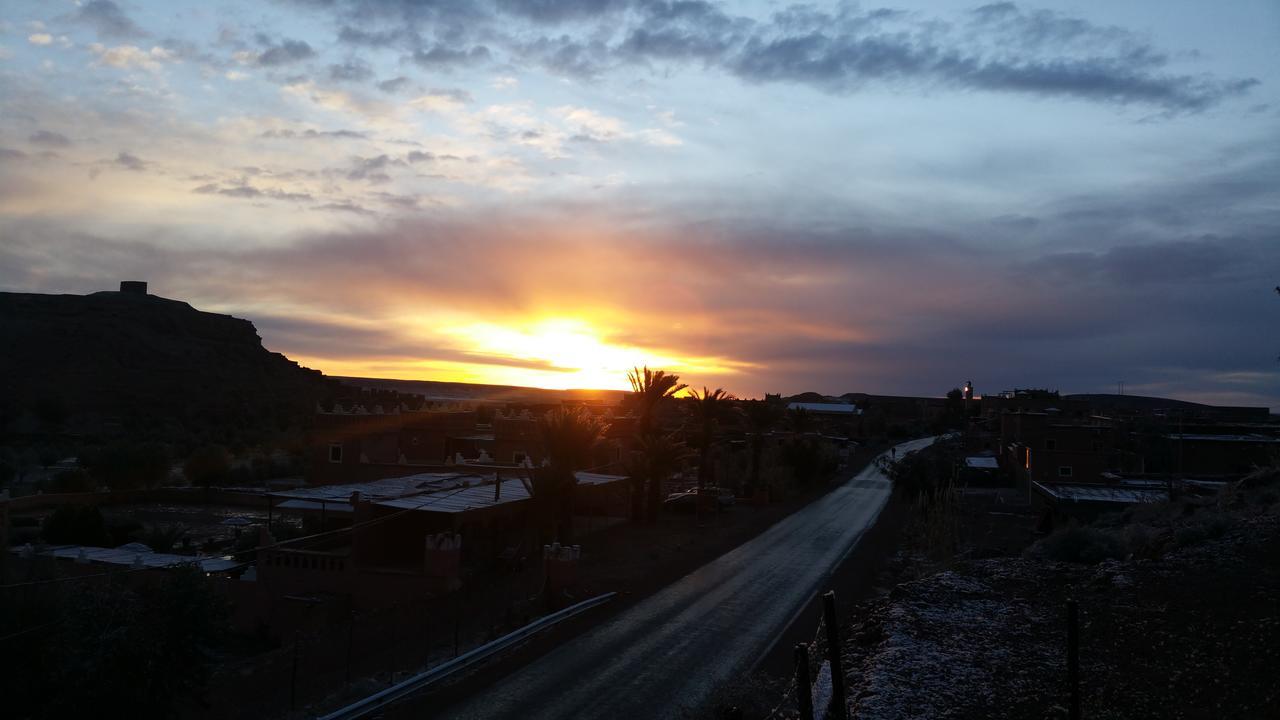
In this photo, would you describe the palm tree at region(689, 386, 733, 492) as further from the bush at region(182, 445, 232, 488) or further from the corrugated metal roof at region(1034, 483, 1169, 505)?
the bush at region(182, 445, 232, 488)

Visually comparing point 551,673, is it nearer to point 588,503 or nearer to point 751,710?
point 751,710

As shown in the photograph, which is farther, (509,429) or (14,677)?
(509,429)

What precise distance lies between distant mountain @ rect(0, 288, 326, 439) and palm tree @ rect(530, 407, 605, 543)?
63216 millimetres

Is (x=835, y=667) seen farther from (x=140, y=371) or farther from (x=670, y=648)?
(x=140, y=371)

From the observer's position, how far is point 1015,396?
10631 cm

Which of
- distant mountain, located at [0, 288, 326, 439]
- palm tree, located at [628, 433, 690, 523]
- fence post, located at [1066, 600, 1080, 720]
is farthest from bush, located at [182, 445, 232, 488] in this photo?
fence post, located at [1066, 600, 1080, 720]

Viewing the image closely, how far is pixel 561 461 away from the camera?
27.0m

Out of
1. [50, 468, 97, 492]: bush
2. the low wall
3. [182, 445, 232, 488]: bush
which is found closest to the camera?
the low wall

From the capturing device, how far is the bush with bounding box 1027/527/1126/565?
1978 cm

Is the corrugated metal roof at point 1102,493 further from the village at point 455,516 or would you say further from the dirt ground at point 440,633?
the dirt ground at point 440,633

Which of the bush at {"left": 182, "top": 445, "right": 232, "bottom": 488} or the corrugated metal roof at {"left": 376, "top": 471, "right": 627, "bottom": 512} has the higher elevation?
the corrugated metal roof at {"left": 376, "top": 471, "right": 627, "bottom": 512}

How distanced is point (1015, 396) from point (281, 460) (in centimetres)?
8201

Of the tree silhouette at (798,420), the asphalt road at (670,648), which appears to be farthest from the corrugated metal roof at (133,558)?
the tree silhouette at (798,420)

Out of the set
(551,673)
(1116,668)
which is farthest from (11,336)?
(1116,668)
